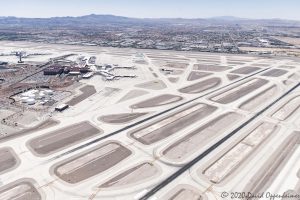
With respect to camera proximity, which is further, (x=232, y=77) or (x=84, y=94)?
(x=232, y=77)

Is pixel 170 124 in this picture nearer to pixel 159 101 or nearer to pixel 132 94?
pixel 159 101

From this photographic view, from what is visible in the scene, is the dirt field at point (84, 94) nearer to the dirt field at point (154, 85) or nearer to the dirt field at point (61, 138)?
the dirt field at point (154, 85)

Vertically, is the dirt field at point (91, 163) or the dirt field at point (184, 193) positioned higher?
the dirt field at point (91, 163)

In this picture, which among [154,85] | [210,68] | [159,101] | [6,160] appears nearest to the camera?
[6,160]

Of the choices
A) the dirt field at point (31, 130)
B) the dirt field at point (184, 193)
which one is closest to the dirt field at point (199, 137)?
the dirt field at point (184, 193)

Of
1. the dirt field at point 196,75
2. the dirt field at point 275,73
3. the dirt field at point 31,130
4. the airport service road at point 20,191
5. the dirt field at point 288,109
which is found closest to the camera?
the airport service road at point 20,191

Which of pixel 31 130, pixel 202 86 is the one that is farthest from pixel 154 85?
pixel 31 130
